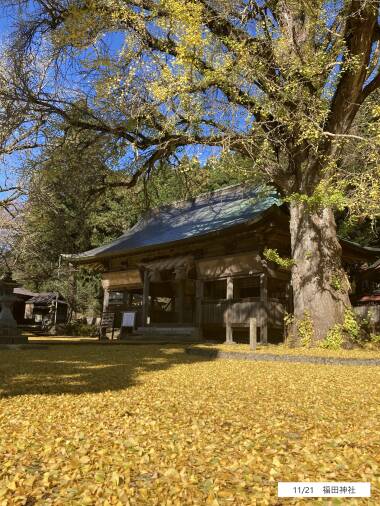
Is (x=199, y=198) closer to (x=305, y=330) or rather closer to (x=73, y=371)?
(x=305, y=330)

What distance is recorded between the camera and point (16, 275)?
3322 centimetres

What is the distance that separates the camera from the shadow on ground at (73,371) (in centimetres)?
607

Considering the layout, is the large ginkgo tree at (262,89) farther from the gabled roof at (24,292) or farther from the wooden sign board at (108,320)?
the gabled roof at (24,292)

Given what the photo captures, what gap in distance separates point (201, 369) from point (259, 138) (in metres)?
6.88

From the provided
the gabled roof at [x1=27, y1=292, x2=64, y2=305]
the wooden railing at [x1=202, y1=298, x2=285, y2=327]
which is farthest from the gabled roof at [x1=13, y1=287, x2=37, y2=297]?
the wooden railing at [x1=202, y1=298, x2=285, y2=327]

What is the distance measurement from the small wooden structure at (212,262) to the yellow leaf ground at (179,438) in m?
9.11

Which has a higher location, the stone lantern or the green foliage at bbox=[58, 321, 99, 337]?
the stone lantern

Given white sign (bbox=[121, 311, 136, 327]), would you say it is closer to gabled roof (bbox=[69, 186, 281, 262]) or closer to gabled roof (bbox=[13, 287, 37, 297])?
gabled roof (bbox=[69, 186, 281, 262])

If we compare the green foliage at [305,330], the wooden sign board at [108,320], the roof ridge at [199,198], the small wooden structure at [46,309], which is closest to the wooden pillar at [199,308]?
the wooden sign board at [108,320]

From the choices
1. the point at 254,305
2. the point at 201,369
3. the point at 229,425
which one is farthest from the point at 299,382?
the point at 254,305

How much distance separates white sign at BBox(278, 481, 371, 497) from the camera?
103 inches

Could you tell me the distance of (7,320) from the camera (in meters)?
14.1

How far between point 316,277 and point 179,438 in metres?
9.68

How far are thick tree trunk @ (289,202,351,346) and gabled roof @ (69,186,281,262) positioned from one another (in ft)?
11.3
